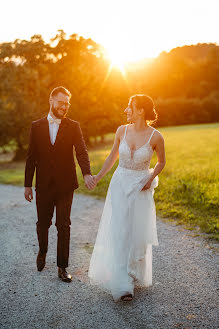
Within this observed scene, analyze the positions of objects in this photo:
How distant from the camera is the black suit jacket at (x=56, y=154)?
485 centimetres

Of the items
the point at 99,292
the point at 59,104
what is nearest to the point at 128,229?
the point at 99,292

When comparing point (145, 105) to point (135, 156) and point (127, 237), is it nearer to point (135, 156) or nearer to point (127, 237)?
point (135, 156)

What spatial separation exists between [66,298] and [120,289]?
602 mm

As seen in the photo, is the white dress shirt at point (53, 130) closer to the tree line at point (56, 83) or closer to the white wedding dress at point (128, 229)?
the white wedding dress at point (128, 229)

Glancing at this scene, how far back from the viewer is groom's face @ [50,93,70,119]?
186 inches

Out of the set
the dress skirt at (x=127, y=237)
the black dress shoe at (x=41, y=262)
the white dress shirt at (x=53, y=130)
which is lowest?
the black dress shoe at (x=41, y=262)

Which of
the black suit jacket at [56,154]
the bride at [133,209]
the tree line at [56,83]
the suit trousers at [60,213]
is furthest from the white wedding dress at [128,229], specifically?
the tree line at [56,83]

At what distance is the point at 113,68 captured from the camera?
33.8 metres

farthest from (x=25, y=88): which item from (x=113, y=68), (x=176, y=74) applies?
(x=176, y=74)

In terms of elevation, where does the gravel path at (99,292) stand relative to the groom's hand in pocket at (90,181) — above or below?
below

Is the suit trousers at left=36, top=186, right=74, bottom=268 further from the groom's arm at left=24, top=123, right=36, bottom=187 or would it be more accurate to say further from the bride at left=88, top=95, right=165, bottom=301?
the bride at left=88, top=95, right=165, bottom=301

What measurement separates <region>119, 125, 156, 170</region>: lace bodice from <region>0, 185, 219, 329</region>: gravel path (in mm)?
1443

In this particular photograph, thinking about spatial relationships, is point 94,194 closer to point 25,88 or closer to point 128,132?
point 128,132

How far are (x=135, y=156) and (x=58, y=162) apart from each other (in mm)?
982
